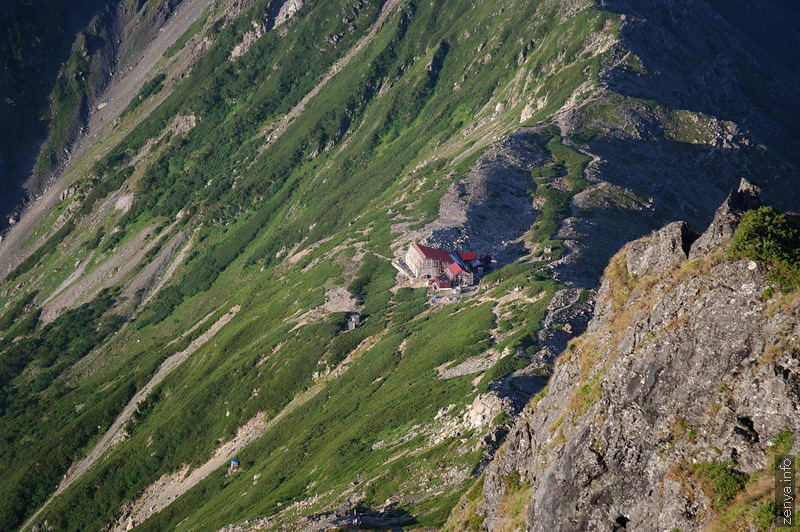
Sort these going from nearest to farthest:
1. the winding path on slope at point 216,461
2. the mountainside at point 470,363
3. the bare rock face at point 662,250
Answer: the mountainside at point 470,363, the bare rock face at point 662,250, the winding path on slope at point 216,461

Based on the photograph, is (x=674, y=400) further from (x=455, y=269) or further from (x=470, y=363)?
(x=455, y=269)

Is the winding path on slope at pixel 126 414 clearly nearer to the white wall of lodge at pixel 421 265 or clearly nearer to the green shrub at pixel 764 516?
the white wall of lodge at pixel 421 265

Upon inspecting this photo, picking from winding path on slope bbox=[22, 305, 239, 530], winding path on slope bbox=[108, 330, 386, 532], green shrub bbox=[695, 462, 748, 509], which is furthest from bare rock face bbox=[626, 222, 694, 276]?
winding path on slope bbox=[22, 305, 239, 530]

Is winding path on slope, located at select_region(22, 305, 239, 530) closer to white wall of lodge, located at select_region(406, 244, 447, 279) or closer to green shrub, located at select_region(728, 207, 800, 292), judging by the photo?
white wall of lodge, located at select_region(406, 244, 447, 279)

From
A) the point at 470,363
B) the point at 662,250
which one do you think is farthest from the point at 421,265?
the point at 662,250

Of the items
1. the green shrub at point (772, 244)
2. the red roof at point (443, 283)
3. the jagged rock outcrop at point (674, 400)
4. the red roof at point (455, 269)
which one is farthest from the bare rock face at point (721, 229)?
the red roof at point (443, 283)
